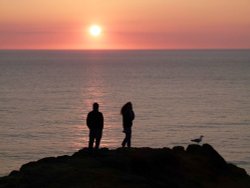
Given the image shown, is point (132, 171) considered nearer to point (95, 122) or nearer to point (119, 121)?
point (95, 122)

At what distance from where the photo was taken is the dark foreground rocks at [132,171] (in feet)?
67.4

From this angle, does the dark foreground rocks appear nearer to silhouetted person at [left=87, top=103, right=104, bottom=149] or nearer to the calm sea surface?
silhouetted person at [left=87, top=103, right=104, bottom=149]

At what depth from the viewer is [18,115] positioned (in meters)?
86.9

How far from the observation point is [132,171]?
2222 cm

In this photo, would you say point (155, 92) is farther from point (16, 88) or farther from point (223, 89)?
point (16, 88)

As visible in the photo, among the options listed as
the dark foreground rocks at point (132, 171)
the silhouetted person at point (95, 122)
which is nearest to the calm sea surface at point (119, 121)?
the silhouetted person at point (95, 122)

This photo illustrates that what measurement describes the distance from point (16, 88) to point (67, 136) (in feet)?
249

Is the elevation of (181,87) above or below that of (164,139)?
above

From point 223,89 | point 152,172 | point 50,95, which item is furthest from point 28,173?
point 223,89

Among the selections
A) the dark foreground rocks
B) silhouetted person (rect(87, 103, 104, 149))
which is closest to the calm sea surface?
silhouetted person (rect(87, 103, 104, 149))

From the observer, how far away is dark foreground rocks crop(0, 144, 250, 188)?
2055 centimetres

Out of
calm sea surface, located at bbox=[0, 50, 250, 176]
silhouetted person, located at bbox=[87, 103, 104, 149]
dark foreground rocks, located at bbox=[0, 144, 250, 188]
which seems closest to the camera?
dark foreground rocks, located at bbox=[0, 144, 250, 188]

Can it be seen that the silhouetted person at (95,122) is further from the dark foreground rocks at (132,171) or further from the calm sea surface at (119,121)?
the calm sea surface at (119,121)

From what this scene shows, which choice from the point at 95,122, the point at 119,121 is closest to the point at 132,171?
the point at 95,122
